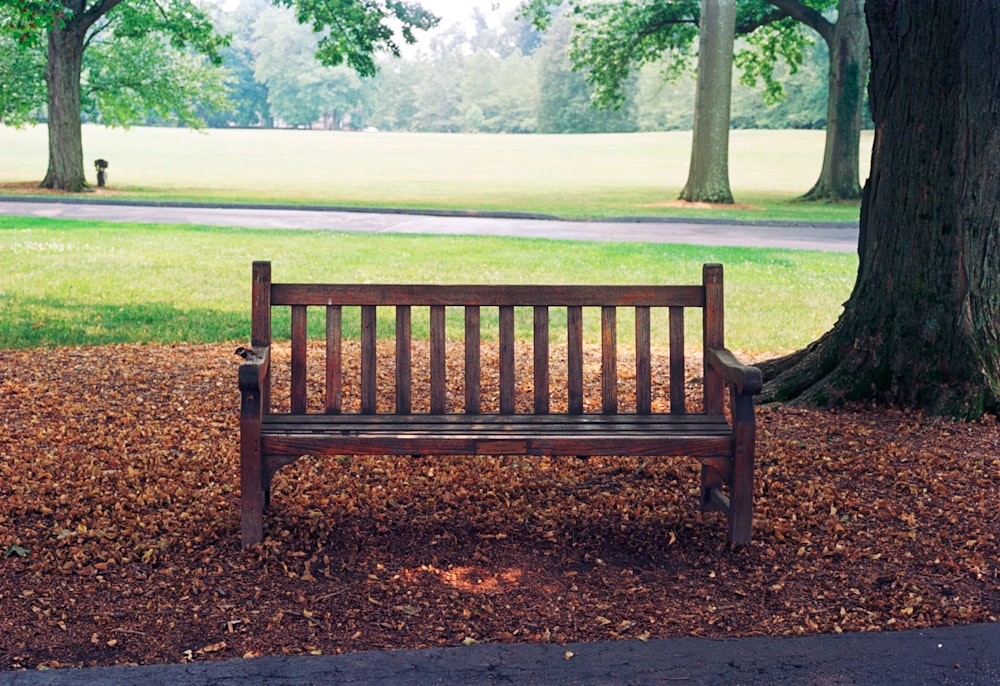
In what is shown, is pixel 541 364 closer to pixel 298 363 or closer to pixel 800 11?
pixel 298 363

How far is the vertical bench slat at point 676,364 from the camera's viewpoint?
4832 mm

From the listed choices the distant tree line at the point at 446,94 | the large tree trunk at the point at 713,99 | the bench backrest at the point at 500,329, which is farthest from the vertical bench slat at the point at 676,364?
the distant tree line at the point at 446,94

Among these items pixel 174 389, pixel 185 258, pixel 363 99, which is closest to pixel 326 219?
pixel 185 258

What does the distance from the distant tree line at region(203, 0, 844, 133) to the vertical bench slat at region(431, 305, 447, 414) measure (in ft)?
250

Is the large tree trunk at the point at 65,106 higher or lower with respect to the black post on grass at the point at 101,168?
higher

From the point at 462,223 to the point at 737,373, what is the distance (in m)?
18.5

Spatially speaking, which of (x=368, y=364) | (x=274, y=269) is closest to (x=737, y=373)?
(x=368, y=364)

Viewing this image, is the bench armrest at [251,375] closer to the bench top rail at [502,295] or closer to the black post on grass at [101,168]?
the bench top rail at [502,295]

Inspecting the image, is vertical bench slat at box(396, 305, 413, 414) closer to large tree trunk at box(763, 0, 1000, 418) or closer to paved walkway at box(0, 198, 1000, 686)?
paved walkway at box(0, 198, 1000, 686)

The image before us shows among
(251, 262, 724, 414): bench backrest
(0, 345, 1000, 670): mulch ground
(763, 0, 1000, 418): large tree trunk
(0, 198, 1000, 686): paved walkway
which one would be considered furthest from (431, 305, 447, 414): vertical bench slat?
(763, 0, 1000, 418): large tree trunk

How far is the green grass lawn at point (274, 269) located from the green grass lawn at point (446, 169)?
8.08m

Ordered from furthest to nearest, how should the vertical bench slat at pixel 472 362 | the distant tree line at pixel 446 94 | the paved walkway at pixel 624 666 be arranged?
1. the distant tree line at pixel 446 94
2. the vertical bench slat at pixel 472 362
3. the paved walkway at pixel 624 666

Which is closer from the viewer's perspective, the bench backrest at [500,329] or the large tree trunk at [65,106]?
the bench backrest at [500,329]

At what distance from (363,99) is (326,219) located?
303 ft
